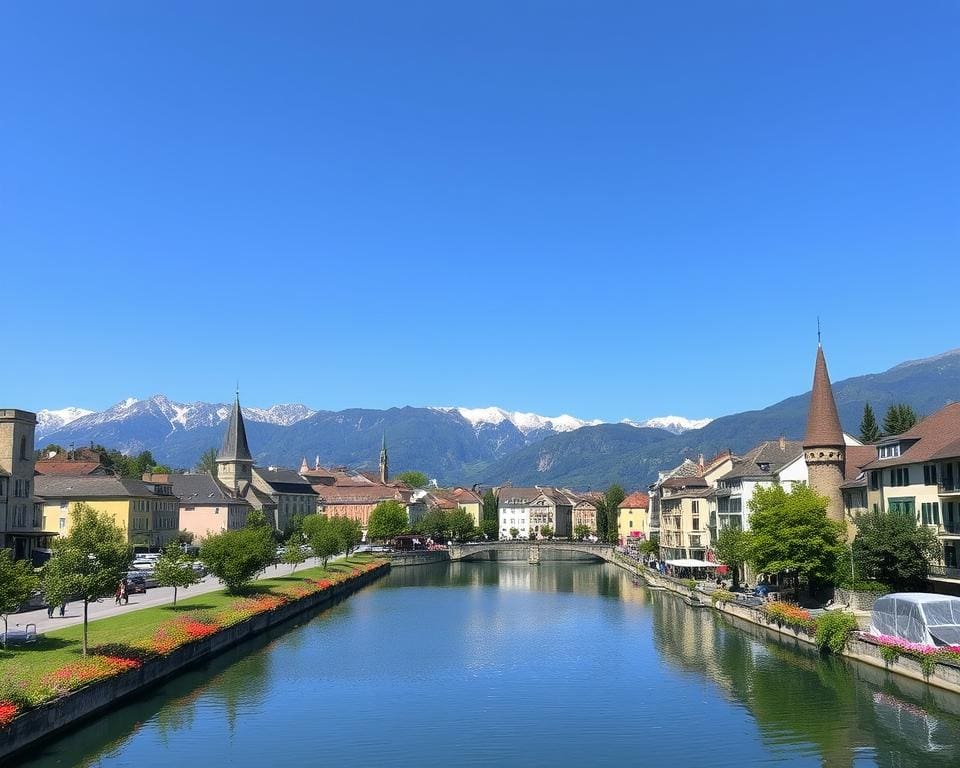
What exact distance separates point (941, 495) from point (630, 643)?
982 inches

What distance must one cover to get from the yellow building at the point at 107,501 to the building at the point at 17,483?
86.5 ft

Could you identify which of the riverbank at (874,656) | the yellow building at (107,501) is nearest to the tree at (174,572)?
the riverbank at (874,656)

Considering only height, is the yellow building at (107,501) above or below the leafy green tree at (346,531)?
above

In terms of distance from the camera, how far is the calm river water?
121 feet

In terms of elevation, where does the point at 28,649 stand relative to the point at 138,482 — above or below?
below

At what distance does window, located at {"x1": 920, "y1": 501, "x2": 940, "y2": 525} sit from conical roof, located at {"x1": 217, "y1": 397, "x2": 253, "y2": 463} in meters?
150

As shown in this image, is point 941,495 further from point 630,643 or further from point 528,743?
point 528,743

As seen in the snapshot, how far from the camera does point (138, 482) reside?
123125 mm

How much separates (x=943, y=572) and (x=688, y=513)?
64960mm

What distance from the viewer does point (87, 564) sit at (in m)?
45.8

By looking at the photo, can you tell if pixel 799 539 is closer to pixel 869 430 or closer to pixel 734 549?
pixel 734 549

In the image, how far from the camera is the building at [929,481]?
58.5 m

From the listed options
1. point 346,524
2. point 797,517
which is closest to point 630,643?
point 797,517

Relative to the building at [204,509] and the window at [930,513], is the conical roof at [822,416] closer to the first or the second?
the window at [930,513]
